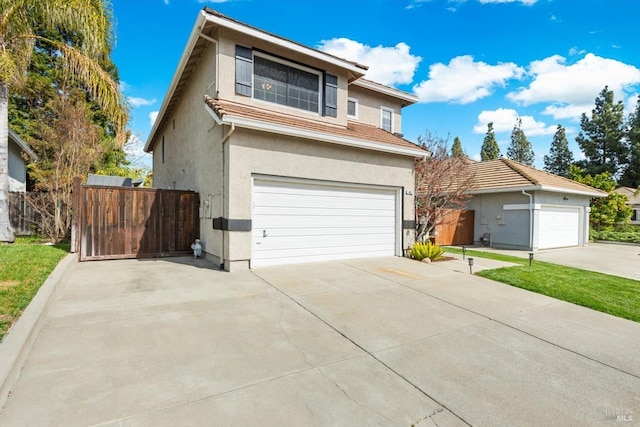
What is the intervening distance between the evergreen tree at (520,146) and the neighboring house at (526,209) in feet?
115

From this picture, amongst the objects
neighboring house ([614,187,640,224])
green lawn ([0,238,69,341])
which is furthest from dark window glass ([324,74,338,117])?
neighboring house ([614,187,640,224])

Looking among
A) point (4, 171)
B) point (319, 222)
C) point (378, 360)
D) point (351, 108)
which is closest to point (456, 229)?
point (351, 108)

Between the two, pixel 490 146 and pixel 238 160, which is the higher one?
pixel 490 146

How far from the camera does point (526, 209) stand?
13.5 metres

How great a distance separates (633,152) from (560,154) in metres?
8.48

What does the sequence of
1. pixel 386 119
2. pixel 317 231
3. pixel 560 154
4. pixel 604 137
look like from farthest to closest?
1. pixel 560 154
2. pixel 604 137
3. pixel 386 119
4. pixel 317 231

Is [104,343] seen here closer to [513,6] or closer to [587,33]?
[513,6]

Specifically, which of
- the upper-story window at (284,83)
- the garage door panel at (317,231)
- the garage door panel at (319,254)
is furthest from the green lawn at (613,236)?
the upper-story window at (284,83)

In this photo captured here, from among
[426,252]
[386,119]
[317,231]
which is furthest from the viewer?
[386,119]

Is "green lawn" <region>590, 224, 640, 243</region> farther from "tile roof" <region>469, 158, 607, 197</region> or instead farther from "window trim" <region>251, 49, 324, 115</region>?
"window trim" <region>251, 49, 324, 115</region>

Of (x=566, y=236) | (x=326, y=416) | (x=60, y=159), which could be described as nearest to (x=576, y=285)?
(x=326, y=416)

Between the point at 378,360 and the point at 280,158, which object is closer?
the point at 378,360

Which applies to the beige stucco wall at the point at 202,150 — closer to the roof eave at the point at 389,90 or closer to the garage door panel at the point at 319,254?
the garage door panel at the point at 319,254

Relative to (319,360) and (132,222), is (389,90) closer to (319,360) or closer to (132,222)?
(132,222)
